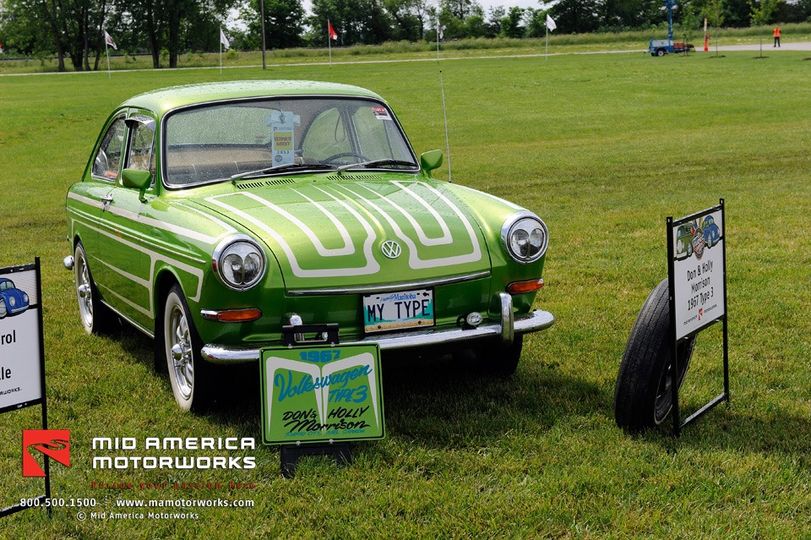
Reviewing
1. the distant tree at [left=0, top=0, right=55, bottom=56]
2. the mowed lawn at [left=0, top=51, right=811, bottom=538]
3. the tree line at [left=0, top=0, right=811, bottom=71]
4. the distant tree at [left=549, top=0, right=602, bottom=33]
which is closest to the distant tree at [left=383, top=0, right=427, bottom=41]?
the tree line at [left=0, top=0, right=811, bottom=71]

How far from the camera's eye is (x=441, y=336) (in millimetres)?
5109

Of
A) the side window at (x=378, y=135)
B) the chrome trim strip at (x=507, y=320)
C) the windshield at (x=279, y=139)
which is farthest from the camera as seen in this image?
the side window at (x=378, y=135)

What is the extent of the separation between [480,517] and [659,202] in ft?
30.1

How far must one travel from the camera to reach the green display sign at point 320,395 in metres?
4.59

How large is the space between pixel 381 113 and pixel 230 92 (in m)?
0.95

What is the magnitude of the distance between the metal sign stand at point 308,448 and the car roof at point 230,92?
2.09 meters

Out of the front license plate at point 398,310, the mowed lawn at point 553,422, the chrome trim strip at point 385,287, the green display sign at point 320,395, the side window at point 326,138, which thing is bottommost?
the mowed lawn at point 553,422

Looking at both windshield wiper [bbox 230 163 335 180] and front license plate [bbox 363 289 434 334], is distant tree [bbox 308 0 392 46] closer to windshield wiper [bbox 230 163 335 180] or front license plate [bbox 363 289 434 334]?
windshield wiper [bbox 230 163 335 180]

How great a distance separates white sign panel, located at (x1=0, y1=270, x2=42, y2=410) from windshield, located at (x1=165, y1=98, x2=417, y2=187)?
81.1 inches

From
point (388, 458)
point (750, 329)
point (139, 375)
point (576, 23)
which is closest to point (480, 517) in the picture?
point (388, 458)

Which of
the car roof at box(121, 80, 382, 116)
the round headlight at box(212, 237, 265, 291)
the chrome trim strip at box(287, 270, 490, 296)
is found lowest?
the chrome trim strip at box(287, 270, 490, 296)

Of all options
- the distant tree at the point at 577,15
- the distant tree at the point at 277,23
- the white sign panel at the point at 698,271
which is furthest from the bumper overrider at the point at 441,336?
the distant tree at the point at 277,23

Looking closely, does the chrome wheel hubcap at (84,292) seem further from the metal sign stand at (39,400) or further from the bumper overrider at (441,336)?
the metal sign stand at (39,400)

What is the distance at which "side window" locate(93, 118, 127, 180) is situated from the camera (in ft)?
22.6
